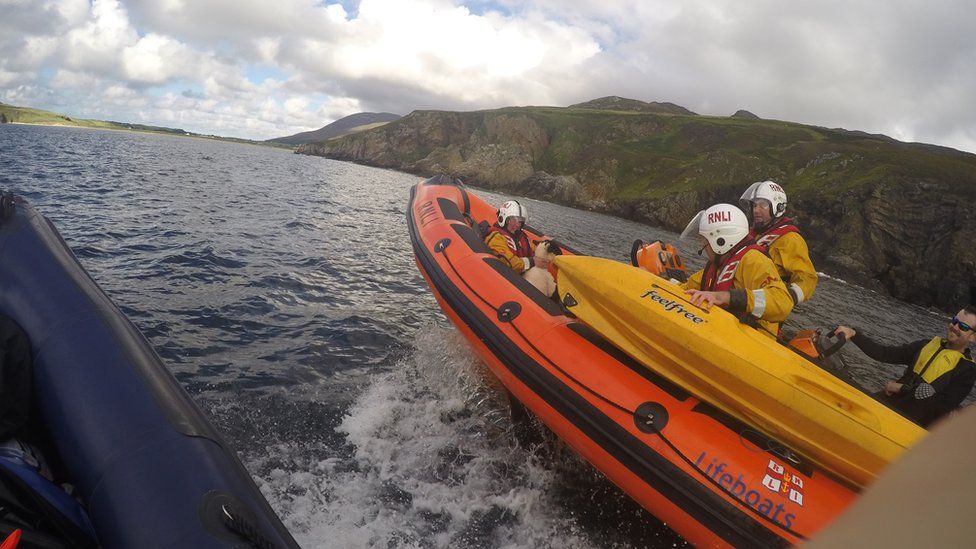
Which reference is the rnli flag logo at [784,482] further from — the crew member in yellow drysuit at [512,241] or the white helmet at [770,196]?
the crew member in yellow drysuit at [512,241]

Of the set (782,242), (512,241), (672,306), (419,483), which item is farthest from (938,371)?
(419,483)

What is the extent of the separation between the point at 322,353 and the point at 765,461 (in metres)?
4.81

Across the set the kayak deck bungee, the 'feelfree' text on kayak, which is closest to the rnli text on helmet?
the 'feelfree' text on kayak

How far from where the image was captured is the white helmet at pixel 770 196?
4684 millimetres

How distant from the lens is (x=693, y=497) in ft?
11.3

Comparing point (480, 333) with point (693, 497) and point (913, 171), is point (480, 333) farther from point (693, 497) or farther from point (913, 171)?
point (913, 171)

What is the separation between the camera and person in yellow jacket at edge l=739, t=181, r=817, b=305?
4.56 metres

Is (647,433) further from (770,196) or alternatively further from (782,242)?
(770,196)

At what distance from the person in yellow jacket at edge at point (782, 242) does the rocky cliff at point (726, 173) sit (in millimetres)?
1785

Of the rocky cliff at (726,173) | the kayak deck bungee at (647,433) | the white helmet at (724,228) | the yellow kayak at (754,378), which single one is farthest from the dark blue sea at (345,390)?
the rocky cliff at (726,173)

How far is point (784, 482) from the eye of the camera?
3332 millimetres

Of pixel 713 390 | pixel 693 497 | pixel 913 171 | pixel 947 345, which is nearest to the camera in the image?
pixel 693 497

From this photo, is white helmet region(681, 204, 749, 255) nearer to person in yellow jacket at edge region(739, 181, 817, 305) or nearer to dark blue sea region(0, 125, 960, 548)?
person in yellow jacket at edge region(739, 181, 817, 305)

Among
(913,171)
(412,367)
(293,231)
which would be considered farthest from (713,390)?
(913,171)
